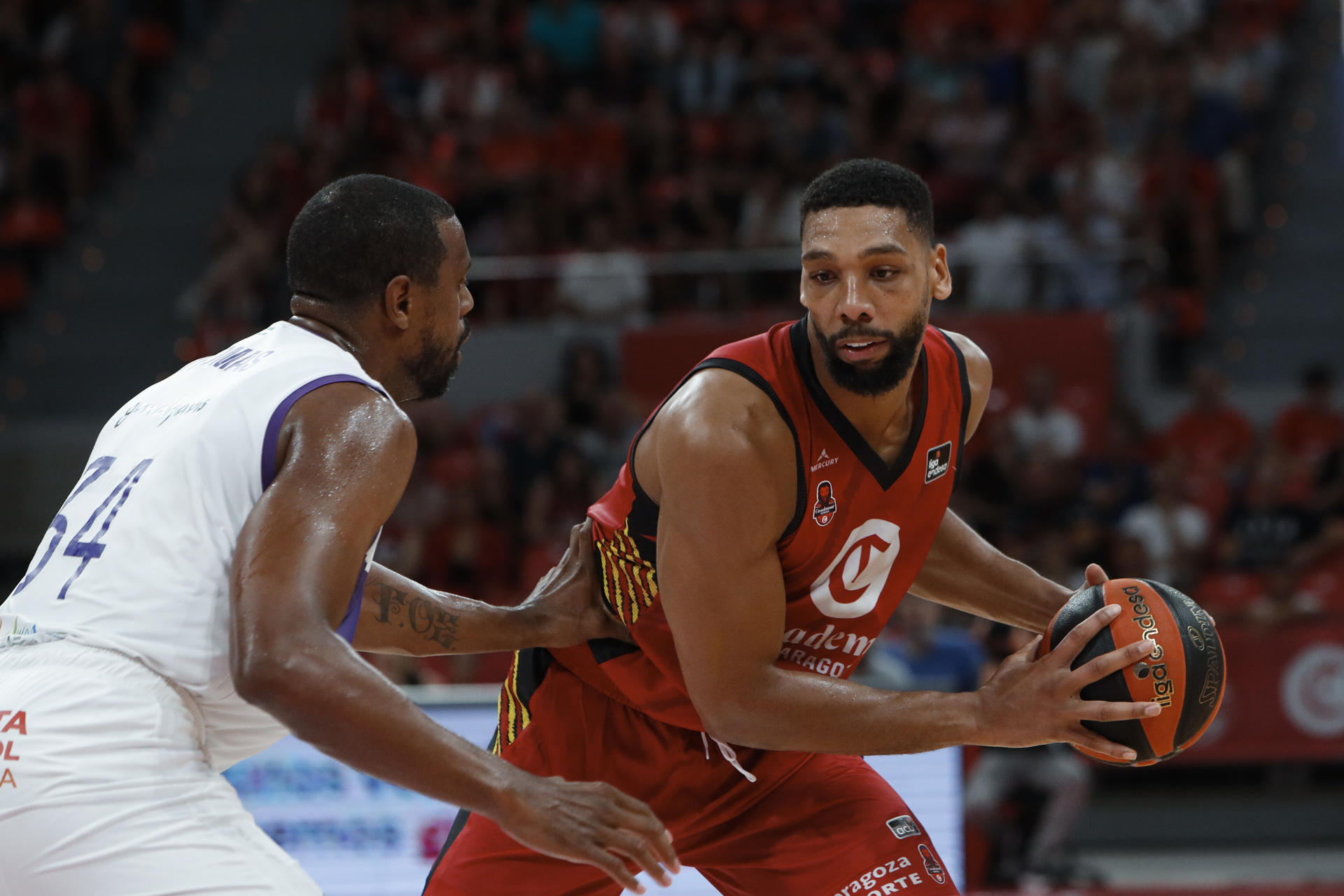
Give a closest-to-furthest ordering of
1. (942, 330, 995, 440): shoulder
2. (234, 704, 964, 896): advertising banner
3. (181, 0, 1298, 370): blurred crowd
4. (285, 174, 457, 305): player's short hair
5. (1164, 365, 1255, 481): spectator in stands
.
Answer: (285, 174, 457, 305): player's short hair → (942, 330, 995, 440): shoulder → (234, 704, 964, 896): advertising banner → (1164, 365, 1255, 481): spectator in stands → (181, 0, 1298, 370): blurred crowd

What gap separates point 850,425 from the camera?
3.43 metres

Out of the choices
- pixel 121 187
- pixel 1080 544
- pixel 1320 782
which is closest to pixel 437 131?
pixel 121 187

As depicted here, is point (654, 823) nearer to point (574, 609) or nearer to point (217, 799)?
point (217, 799)

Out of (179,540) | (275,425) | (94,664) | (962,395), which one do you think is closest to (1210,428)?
(962,395)

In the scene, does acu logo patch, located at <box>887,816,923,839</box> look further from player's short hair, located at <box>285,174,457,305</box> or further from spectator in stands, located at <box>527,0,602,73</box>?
spectator in stands, located at <box>527,0,602,73</box>

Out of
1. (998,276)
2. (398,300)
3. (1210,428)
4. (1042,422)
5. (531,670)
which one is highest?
(998,276)

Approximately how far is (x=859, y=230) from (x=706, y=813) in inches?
58.5

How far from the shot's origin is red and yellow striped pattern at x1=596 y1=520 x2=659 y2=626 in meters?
3.58

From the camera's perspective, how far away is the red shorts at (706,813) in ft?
11.6

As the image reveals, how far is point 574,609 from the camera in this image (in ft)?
12.2

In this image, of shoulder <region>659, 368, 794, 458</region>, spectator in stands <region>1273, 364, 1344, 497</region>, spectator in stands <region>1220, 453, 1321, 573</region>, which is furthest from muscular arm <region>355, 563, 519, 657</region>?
spectator in stands <region>1273, 364, 1344, 497</region>

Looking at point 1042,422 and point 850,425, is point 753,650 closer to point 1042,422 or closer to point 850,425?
point 850,425

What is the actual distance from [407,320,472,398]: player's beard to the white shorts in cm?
81

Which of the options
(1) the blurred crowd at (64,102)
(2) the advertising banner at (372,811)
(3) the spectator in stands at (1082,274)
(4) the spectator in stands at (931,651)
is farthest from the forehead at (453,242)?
(1) the blurred crowd at (64,102)
